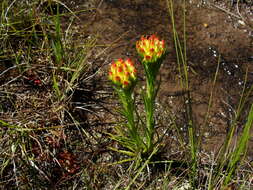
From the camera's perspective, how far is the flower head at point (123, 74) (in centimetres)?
120

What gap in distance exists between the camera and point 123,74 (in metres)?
1.20

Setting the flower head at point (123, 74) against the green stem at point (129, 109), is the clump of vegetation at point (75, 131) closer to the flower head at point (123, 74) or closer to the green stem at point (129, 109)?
the green stem at point (129, 109)

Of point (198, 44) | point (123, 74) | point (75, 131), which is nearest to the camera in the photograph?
point (123, 74)

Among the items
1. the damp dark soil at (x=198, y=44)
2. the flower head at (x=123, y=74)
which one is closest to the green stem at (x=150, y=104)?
the flower head at (x=123, y=74)

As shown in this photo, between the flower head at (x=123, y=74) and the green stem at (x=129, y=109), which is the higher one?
the flower head at (x=123, y=74)

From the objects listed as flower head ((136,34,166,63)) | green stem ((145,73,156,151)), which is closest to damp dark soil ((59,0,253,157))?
green stem ((145,73,156,151))

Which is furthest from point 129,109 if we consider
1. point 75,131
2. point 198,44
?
point 198,44

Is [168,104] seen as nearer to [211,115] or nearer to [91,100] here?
[211,115]

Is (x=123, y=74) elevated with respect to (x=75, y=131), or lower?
elevated

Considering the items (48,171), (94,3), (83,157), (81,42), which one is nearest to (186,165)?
(83,157)

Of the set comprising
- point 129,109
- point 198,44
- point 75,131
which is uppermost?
point 198,44

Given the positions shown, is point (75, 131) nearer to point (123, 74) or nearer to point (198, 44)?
point (123, 74)

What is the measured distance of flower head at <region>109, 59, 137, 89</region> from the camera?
3.94 ft

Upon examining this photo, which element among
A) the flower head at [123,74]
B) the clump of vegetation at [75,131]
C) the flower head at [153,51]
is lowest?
the clump of vegetation at [75,131]
